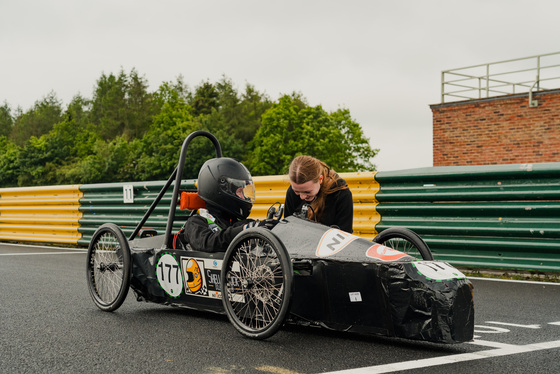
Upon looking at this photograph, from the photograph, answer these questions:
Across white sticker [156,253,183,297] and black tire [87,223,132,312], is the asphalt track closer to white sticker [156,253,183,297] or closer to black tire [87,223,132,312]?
A: black tire [87,223,132,312]

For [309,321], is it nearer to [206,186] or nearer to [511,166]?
[206,186]

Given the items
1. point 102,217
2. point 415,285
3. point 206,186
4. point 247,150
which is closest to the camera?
point 415,285

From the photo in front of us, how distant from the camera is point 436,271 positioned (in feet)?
11.8

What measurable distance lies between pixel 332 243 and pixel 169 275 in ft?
5.23

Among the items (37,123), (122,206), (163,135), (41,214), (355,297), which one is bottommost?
(41,214)

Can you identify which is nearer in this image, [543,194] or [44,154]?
[543,194]

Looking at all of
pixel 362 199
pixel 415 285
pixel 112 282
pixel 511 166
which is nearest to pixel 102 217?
pixel 362 199

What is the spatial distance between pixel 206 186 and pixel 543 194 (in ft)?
13.9

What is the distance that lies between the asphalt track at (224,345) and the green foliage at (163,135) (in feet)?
181

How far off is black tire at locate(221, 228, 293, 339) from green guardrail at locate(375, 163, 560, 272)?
164 inches

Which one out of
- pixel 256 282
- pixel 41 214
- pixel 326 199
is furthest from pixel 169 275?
pixel 41 214

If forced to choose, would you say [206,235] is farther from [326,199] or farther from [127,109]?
[127,109]

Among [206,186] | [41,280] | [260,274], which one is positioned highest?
[206,186]

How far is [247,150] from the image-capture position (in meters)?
69.4
